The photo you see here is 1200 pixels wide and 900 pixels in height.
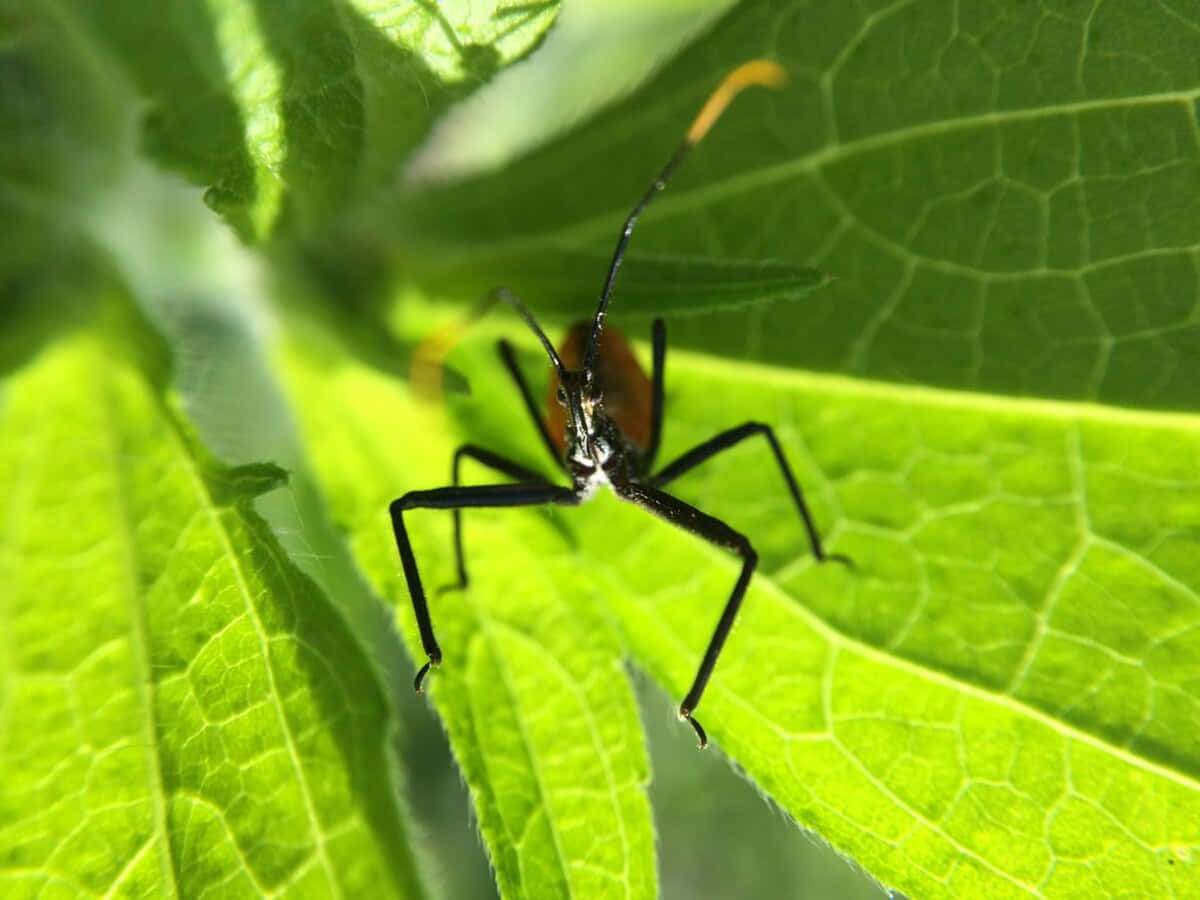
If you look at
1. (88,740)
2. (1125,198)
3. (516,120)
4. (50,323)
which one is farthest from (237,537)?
(516,120)

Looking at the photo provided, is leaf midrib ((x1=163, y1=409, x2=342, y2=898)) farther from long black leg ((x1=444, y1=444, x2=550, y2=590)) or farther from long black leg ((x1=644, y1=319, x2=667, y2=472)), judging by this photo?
long black leg ((x1=644, y1=319, x2=667, y2=472))

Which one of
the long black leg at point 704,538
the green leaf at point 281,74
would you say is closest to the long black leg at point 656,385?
the long black leg at point 704,538

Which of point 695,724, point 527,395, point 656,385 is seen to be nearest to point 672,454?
point 656,385

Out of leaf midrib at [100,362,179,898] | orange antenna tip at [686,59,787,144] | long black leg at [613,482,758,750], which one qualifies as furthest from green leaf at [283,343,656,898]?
orange antenna tip at [686,59,787,144]

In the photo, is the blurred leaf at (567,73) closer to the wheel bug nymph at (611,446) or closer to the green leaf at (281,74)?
the wheel bug nymph at (611,446)

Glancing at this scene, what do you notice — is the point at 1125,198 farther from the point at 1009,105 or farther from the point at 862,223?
the point at 862,223

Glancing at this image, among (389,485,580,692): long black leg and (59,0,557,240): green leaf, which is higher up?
(59,0,557,240): green leaf

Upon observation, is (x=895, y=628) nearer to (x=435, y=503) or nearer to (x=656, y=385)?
(x=656, y=385)
